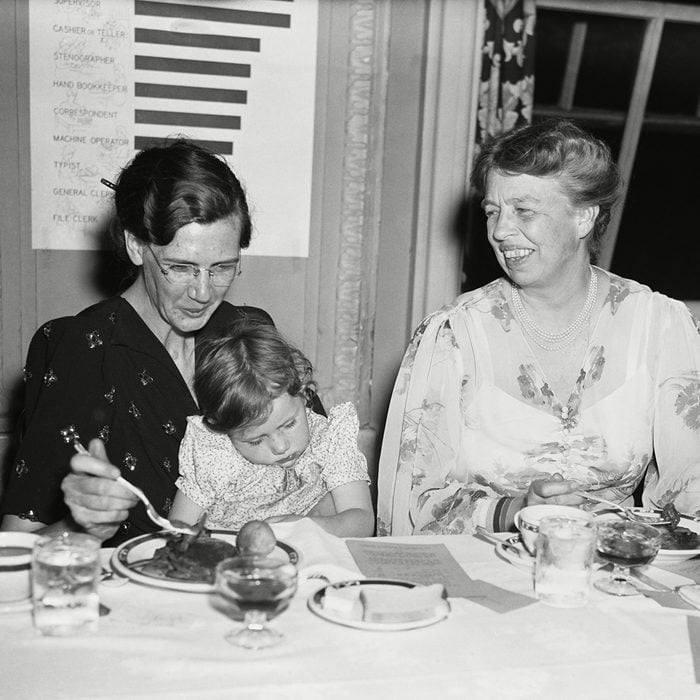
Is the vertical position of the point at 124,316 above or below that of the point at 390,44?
below

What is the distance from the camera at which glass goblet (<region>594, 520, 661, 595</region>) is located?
1521 mm

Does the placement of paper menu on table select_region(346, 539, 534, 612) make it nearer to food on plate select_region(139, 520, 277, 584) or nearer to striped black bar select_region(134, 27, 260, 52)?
food on plate select_region(139, 520, 277, 584)

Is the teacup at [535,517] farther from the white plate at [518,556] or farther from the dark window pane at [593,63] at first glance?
the dark window pane at [593,63]

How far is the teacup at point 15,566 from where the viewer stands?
1.42 m

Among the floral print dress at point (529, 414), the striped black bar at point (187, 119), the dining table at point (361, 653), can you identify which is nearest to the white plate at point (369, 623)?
the dining table at point (361, 653)

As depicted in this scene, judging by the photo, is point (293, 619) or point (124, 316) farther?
point (124, 316)

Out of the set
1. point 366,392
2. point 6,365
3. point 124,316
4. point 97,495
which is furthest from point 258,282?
point 97,495

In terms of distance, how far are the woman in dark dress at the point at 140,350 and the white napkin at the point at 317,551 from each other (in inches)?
20.4

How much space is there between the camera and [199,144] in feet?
10.9

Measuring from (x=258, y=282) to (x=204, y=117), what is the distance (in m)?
0.66

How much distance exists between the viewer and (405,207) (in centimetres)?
355

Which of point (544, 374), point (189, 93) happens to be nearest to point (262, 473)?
point (544, 374)

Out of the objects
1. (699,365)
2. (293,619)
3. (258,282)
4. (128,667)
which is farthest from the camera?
(258,282)

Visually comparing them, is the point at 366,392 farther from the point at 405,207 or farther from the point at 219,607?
the point at 219,607
